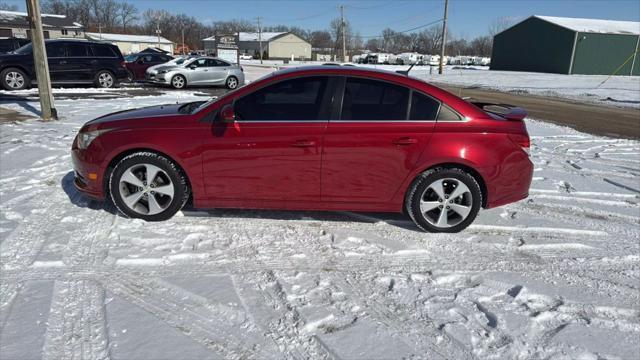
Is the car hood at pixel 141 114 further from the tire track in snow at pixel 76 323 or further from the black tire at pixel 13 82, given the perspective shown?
the black tire at pixel 13 82

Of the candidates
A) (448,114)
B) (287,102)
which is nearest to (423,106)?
(448,114)

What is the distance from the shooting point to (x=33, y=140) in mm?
7727

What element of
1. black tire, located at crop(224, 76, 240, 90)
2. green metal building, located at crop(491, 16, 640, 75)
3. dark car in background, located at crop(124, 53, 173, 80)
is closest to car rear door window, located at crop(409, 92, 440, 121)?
black tire, located at crop(224, 76, 240, 90)

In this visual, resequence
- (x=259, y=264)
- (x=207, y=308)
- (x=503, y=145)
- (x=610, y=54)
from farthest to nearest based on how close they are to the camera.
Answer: (x=610, y=54)
(x=503, y=145)
(x=259, y=264)
(x=207, y=308)

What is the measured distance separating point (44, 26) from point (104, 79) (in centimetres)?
5260

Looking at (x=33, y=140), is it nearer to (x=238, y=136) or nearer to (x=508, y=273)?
(x=238, y=136)

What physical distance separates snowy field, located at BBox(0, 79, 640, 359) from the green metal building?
4704 cm

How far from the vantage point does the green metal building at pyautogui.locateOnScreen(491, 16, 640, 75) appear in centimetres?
4444

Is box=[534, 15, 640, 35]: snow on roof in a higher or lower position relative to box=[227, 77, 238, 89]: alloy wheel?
higher

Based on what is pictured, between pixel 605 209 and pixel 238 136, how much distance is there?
451 centimetres

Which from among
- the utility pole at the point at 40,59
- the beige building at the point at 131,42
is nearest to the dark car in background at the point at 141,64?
the utility pole at the point at 40,59

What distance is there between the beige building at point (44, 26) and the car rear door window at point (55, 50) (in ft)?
136

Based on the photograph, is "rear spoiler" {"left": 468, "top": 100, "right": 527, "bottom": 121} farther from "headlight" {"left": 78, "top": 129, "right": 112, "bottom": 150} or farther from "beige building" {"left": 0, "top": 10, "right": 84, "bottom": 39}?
"beige building" {"left": 0, "top": 10, "right": 84, "bottom": 39}

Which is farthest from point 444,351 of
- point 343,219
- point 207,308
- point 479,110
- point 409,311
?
point 479,110
